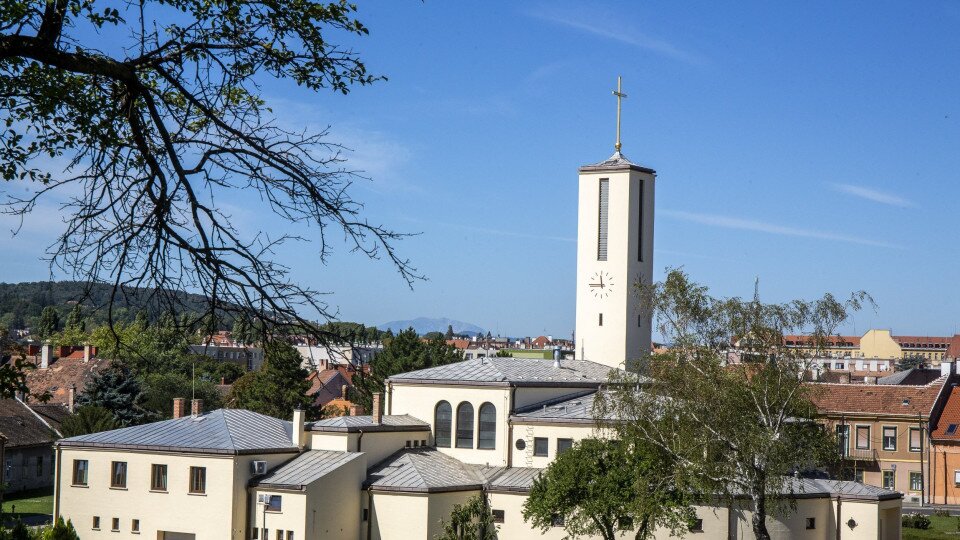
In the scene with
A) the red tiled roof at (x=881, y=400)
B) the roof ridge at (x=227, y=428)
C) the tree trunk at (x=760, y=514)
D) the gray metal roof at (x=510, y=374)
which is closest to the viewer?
the tree trunk at (x=760, y=514)

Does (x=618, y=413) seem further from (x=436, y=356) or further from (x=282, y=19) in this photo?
(x=436, y=356)

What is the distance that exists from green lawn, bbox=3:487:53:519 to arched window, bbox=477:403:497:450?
18.5 m

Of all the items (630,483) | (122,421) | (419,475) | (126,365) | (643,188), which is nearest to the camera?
(630,483)

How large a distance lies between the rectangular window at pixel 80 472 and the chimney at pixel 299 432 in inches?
265

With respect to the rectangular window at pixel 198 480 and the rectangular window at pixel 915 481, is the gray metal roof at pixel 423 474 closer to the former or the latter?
the rectangular window at pixel 198 480

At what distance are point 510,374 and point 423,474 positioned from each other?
5.80 m

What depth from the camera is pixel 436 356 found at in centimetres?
6888

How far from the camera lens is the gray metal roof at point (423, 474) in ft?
123

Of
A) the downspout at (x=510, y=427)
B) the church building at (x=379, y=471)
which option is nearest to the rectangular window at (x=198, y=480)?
the church building at (x=379, y=471)

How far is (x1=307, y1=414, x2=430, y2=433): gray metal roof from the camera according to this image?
3928 centimetres

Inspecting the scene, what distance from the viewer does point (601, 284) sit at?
1925 inches

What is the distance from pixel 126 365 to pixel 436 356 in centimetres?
1777

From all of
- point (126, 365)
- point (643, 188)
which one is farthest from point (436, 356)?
point (643, 188)

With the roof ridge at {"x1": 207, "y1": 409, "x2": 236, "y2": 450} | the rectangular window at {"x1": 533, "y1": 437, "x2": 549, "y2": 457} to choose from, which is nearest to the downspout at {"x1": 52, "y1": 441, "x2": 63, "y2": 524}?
the roof ridge at {"x1": 207, "y1": 409, "x2": 236, "y2": 450}
